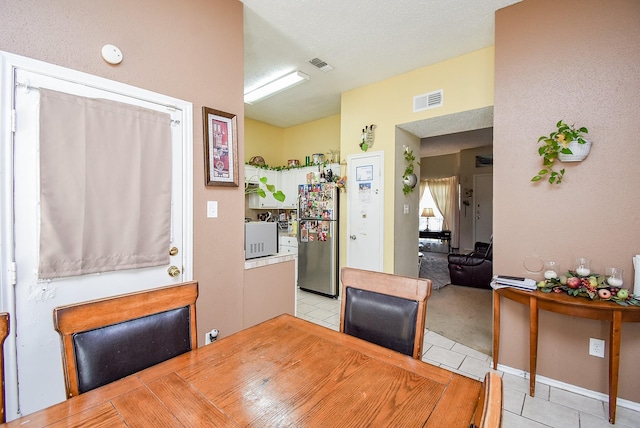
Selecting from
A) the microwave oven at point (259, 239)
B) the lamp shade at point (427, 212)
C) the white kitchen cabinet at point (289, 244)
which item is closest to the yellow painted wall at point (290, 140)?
the white kitchen cabinet at point (289, 244)

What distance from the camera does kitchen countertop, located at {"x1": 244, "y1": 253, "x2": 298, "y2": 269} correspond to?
2.38 metres

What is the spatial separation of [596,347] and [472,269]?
256 cm

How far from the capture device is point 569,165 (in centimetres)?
205

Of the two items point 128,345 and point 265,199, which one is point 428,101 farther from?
point 128,345

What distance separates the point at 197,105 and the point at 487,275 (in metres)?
4.57

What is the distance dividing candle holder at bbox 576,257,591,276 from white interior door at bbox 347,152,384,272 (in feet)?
6.40

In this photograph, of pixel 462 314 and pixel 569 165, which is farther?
pixel 462 314

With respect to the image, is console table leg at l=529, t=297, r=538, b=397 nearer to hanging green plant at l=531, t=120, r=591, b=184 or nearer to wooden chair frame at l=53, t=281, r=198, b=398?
hanging green plant at l=531, t=120, r=591, b=184

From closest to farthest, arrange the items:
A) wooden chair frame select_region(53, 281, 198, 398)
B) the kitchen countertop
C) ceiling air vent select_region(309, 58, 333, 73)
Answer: wooden chair frame select_region(53, 281, 198, 398)
the kitchen countertop
ceiling air vent select_region(309, 58, 333, 73)

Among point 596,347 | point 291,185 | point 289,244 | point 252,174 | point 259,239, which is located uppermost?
point 252,174

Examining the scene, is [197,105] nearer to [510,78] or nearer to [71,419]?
[71,419]

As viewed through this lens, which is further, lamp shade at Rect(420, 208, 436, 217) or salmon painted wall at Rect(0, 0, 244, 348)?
lamp shade at Rect(420, 208, 436, 217)

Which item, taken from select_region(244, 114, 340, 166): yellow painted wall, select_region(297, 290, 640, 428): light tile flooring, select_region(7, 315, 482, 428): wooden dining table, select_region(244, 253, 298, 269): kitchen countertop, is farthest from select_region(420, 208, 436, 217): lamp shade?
select_region(7, 315, 482, 428): wooden dining table

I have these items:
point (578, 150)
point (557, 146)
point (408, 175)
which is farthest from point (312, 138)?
point (578, 150)
